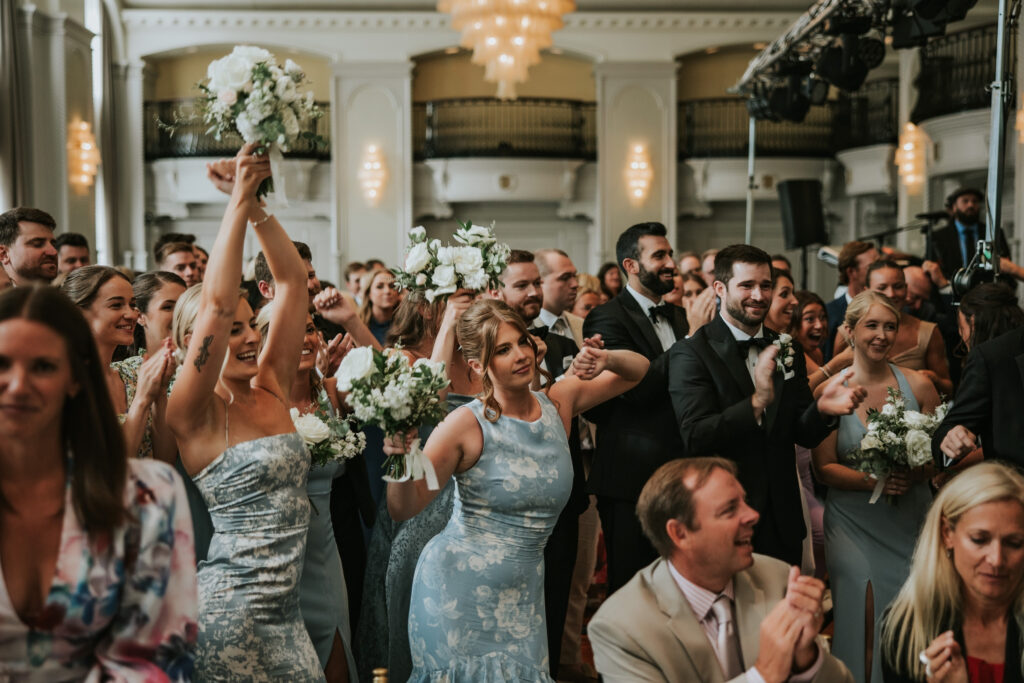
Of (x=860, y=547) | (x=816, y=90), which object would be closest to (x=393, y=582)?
(x=860, y=547)

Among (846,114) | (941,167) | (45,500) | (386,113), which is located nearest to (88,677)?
(45,500)

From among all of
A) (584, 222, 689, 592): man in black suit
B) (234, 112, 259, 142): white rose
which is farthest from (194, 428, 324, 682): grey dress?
(584, 222, 689, 592): man in black suit

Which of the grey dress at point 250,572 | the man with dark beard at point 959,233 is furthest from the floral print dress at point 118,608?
the man with dark beard at point 959,233

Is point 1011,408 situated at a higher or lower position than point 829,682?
higher

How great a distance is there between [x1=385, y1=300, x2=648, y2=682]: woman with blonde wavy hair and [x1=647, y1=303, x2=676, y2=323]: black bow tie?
1.52 metres

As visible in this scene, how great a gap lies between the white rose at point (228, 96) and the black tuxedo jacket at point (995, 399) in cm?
261

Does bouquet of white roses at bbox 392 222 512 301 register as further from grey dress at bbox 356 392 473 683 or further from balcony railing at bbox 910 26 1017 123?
balcony railing at bbox 910 26 1017 123

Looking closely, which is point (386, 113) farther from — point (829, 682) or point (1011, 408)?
point (829, 682)

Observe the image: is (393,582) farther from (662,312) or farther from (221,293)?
(662,312)

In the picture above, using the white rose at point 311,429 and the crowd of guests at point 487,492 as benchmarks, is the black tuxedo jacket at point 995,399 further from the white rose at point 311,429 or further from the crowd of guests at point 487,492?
the white rose at point 311,429

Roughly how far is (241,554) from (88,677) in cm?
115

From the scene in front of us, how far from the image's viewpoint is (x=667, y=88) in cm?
1789

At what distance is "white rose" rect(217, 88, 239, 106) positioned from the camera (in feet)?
9.07

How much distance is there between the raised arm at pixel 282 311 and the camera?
3107 mm
